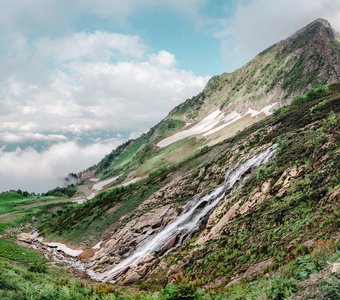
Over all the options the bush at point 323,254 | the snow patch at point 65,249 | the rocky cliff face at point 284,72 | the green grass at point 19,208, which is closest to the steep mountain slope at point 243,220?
the bush at point 323,254

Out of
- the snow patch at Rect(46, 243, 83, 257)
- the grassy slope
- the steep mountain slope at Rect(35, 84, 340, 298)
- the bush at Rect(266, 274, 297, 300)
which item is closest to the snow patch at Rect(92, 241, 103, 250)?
the steep mountain slope at Rect(35, 84, 340, 298)

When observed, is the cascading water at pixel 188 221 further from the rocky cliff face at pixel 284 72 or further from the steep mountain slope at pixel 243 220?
the rocky cliff face at pixel 284 72

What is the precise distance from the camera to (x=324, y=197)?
29.4 meters

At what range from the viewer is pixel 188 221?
152ft

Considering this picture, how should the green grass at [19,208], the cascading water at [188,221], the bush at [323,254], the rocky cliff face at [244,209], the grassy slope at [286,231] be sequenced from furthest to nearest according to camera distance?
the green grass at [19,208] < the cascading water at [188,221] < the rocky cliff face at [244,209] < the grassy slope at [286,231] < the bush at [323,254]

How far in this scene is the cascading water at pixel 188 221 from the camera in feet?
144

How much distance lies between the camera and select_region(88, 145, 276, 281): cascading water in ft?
144

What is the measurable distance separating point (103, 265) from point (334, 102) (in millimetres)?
38058

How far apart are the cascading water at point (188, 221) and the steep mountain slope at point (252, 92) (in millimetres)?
55708

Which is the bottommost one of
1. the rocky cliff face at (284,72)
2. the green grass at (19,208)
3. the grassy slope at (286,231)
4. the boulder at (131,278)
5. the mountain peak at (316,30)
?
the boulder at (131,278)

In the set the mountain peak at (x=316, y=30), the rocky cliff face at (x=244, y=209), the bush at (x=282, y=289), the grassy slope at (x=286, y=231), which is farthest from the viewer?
the mountain peak at (x=316, y=30)

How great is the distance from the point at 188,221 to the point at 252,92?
3851 inches

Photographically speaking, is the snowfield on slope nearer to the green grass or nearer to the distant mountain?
the distant mountain

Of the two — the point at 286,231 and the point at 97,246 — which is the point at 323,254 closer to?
the point at 286,231
